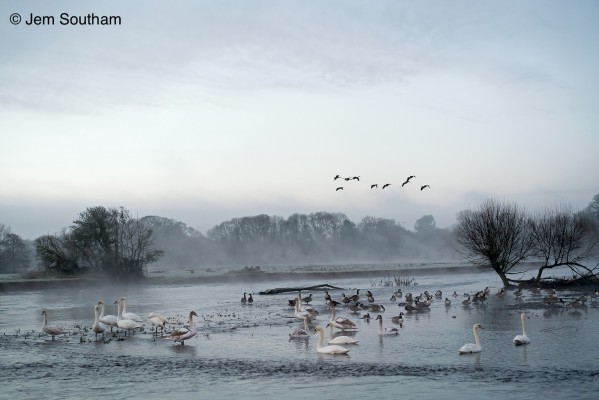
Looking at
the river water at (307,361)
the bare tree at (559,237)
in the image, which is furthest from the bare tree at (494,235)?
the river water at (307,361)

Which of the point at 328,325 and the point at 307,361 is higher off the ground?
the point at 328,325

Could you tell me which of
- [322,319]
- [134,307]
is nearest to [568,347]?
[322,319]

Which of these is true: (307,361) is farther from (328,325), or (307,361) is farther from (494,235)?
(494,235)

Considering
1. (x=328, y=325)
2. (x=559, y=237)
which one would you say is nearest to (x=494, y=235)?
(x=559, y=237)

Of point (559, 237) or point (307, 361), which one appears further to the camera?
point (559, 237)

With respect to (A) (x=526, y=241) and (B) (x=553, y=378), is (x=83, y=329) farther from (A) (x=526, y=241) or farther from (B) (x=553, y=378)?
(A) (x=526, y=241)

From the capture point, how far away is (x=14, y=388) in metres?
12.1

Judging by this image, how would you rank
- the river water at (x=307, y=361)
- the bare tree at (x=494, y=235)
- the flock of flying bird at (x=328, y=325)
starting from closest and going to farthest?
1. the river water at (x=307, y=361)
2. the flock of flying bird at (x=328, y=325)
3. the bare tree at (x=494, y=235)

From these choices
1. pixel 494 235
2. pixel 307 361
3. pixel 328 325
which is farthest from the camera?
pixel 494 235

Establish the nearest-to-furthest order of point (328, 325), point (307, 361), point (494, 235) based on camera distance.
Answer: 1. point (307, 361)
2. point (328, 325)
3. point (494, 235)

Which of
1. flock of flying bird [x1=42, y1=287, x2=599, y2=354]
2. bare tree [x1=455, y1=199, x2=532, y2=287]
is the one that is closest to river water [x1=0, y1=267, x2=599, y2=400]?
flock of flying bird [x1=42, y1=287, x2=599, y2=354]

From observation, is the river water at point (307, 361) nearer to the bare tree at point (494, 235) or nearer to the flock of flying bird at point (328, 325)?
the flock of flying bird at point (328, 325)

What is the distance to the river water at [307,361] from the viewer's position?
1134 cm

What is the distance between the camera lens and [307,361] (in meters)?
14.4
